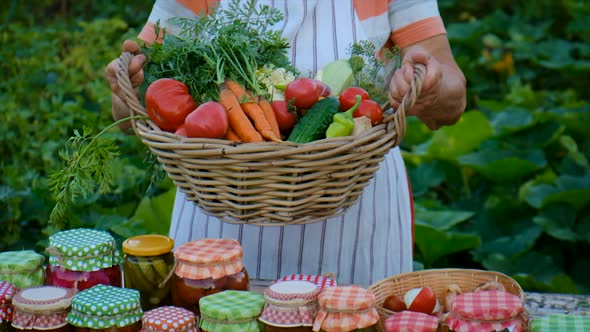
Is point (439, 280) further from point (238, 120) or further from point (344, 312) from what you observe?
point (238, 120)

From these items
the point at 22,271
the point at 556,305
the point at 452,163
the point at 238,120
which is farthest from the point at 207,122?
the point at 452,163

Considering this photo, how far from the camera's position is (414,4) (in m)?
2.64

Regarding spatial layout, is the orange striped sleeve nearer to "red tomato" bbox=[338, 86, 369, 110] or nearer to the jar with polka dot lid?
"red tomato" bbox=[338, 86, 369, 110]

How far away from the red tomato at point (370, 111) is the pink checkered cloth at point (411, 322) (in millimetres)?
473

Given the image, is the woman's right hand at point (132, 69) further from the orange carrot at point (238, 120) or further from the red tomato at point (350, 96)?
the red tomato at point (350, 96)

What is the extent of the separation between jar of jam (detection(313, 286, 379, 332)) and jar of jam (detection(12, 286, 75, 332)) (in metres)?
0.52

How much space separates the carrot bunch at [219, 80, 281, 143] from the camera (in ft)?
6.72

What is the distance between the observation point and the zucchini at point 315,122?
6.68 feet

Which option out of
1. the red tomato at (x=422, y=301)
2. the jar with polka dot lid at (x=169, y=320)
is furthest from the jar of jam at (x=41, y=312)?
the red tomato at (x=422, y=301)

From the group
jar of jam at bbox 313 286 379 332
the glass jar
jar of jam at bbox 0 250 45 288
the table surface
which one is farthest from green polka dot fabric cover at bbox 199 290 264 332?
the table surface

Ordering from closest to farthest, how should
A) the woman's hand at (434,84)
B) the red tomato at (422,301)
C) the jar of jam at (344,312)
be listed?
the jar of jam at (344,312) → the red tomato at (422,301) → the woman's hand at (434,84)

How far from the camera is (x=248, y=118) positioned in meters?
2.10

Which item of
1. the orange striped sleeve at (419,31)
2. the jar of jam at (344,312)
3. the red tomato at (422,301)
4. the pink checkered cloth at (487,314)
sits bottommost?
the red tomato at (422,301)

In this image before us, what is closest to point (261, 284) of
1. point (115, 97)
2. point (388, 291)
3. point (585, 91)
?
point (388, 291)
